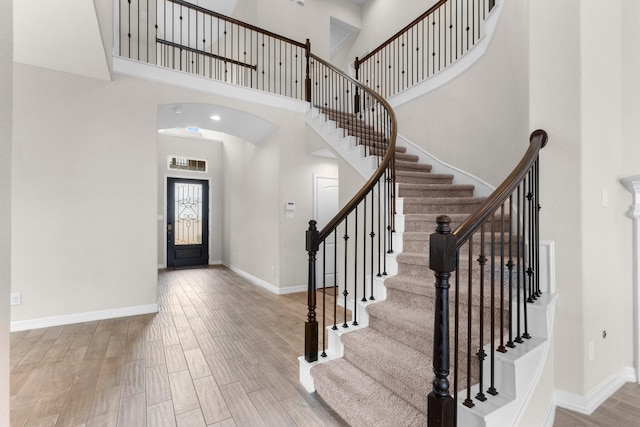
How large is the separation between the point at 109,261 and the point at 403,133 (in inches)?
181

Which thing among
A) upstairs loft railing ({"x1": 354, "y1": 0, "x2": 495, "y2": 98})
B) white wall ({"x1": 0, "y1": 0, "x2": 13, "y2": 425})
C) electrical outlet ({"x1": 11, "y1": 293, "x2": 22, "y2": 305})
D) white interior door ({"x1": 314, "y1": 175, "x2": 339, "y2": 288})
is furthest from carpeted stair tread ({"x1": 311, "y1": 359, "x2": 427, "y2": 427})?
upstairs loft railing ({"x1": 354, "y1": 0, "x2": 495, "y2": 98})

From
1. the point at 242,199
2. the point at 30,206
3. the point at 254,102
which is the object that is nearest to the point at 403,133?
the point at 254,102

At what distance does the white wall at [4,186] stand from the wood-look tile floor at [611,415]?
9.20 feet

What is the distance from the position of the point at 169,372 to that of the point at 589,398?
3.11 metres

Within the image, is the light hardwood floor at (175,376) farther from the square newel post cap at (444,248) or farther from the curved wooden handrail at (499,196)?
the curved wooden handrail at (499,196)

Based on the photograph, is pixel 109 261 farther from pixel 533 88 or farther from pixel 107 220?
pixel 533 88

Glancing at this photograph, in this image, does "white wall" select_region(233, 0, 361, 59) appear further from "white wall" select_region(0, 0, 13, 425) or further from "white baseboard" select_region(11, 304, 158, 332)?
"white wall" select_region(0, 0, 13, 425)

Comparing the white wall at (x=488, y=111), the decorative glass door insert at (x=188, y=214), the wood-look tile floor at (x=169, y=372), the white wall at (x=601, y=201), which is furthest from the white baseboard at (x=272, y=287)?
the white wall at (x=601, y=201)

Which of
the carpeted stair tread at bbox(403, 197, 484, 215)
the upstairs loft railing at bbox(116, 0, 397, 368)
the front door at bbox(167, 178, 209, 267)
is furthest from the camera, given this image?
the front door at bbox(167, 178, 209, 267)

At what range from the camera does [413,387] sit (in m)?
Result: 1.76

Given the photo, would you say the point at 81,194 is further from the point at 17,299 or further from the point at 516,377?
the point at 516,377

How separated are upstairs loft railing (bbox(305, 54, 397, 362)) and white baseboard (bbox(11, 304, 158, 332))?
7.61ft

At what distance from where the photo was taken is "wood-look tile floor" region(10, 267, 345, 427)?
196 centimetres

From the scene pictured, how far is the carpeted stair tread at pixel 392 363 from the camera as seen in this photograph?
1.74 metres
